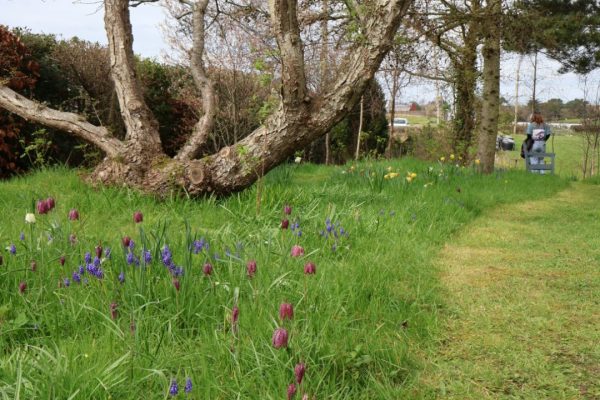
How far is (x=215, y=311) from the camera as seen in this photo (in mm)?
2578

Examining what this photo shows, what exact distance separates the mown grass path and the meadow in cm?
15

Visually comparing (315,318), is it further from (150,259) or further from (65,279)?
(65,279)

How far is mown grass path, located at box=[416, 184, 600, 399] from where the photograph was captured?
7.62ft

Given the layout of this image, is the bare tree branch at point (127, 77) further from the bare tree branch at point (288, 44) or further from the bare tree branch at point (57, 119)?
the bare tree branch at point (288, 44)

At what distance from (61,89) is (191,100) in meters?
3.08

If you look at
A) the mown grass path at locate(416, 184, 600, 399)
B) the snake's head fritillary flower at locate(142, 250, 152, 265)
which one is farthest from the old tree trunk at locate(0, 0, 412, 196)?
the snake's head fritillary flower at locate(142, 250, 152, 265)

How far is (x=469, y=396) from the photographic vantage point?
2.22m

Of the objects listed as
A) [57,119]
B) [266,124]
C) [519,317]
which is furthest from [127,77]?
[519,317]

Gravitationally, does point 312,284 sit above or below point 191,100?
below

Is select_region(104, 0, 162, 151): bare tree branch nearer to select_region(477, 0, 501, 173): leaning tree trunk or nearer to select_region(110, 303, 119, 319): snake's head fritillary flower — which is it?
select_region(110, 303, 119, 319): snake's head fritillary flower

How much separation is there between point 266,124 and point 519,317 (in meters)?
3.23

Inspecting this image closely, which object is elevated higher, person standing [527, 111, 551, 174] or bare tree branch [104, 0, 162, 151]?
bare tree branch [104, 0, 162, 151]

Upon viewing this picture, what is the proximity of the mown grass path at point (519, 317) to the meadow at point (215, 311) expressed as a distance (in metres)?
0.15

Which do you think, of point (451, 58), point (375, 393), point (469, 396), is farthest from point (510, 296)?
point (451, 58)
